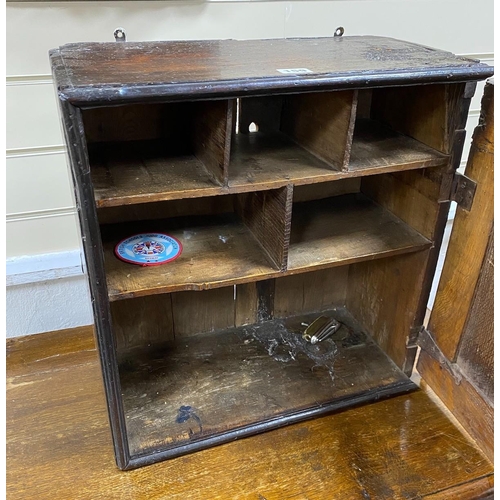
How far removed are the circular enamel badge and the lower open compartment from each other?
25cm

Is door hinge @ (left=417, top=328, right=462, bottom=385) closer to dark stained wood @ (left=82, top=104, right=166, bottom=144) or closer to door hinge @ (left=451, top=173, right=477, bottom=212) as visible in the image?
door hinge @ (left=451, top=173, right=477, bottom=212)

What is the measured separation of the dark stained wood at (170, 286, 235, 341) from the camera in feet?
4.29

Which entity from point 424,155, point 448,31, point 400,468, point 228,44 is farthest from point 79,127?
point 448,31

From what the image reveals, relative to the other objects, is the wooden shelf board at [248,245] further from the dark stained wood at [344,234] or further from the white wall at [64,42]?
the white wall at [64,42]

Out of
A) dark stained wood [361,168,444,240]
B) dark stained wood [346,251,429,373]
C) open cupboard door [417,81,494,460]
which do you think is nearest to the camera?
open cupboard door [417,81,494,460]

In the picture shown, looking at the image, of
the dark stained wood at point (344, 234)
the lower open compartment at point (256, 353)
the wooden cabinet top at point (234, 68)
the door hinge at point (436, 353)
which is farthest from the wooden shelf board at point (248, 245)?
the wooden cabinet top at point (234, 68)

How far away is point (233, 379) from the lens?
4.00 ft

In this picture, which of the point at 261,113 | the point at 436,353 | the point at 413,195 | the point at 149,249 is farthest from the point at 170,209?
the point at 436,353

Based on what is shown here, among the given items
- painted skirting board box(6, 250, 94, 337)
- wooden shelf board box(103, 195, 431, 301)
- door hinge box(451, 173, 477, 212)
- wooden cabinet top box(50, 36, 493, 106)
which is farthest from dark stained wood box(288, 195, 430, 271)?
painted skirting board box(6, 250, 94, 337)

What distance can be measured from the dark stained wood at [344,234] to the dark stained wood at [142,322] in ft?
1.27

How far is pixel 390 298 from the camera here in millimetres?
1245

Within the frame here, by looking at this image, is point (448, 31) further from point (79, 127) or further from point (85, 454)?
point (85, 454)

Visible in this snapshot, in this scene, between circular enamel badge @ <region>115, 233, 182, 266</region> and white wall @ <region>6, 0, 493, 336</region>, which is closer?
circular enamel badge @ <region>115, 233, 182, 266</region>
